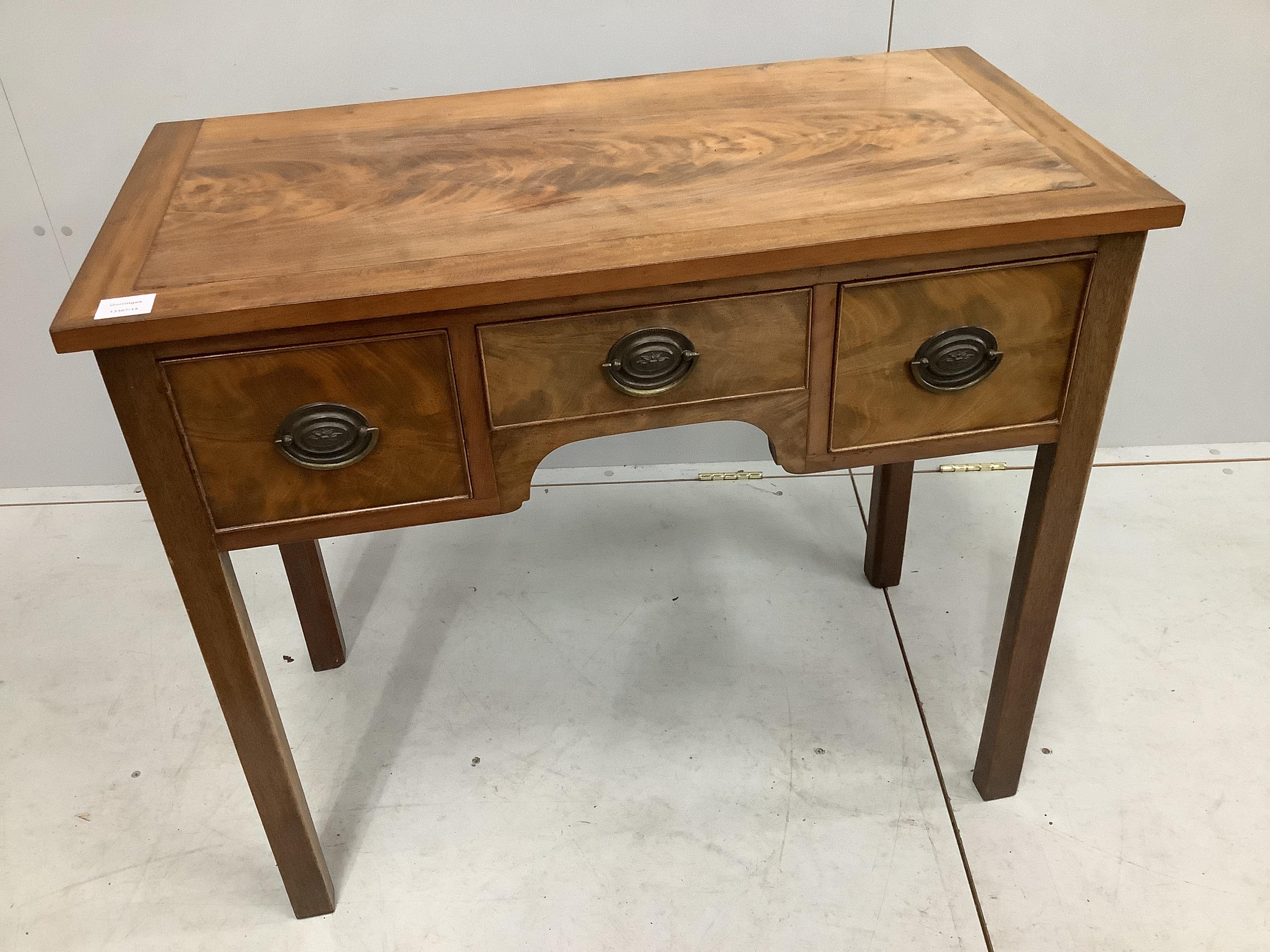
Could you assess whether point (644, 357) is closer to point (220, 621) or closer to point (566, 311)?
point (566, 311)

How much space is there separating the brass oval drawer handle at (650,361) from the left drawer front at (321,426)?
0.18 metres

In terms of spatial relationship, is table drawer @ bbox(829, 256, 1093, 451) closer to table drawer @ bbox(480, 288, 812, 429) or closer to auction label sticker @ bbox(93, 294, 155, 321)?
table drawer @ bbox(480, 288, 812, 429)

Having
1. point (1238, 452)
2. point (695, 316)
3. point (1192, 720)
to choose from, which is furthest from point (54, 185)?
point (1238, 452)

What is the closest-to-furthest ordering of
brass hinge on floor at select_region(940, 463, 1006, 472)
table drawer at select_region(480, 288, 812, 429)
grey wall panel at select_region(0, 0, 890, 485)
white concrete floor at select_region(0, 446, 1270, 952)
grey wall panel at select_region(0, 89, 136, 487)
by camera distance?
table drawer at select_region(480, 288, 812, 429) < white concrete floor at select_region(0, 446, 1270, 952) < grey wall panel at select_region(0, 0, 890, 485) < grey wall panel at select_region(0, 89, 136, 487) < brass hinge on floor at select_region(940, 463, 1006, 472)

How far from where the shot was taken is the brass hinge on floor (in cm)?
238

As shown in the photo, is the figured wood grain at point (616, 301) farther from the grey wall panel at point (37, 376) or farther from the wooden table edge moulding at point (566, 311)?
the grey wall panel at point (37, 376)

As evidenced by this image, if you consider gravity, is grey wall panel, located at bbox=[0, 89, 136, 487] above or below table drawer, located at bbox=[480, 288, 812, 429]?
below

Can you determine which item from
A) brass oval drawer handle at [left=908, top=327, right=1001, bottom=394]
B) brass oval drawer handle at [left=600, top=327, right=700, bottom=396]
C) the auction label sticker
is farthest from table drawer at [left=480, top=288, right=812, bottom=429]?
the auction label sticker

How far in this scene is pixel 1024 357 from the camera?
1.28 meters

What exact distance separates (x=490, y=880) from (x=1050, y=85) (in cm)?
171

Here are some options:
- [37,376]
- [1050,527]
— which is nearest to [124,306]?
[1050,527]

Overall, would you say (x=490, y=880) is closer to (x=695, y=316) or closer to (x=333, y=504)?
(x=333, y=504)

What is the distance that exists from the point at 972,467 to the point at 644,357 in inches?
55.4

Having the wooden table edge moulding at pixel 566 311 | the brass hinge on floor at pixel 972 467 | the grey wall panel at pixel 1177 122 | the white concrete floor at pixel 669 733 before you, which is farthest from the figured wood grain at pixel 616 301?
the brass hinge on floor at pixel 972 467
